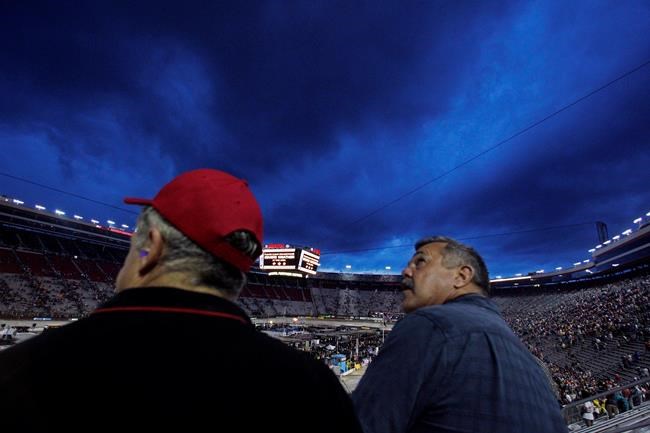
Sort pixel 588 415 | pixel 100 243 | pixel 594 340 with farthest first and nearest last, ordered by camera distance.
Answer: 1. pixel 100 243
2. pixel 594 340
3. pixel 588 415

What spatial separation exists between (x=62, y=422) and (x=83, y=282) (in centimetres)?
5449

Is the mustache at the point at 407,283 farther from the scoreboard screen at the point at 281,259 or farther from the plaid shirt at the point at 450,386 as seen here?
the scoreboard screen at the point at 281,259

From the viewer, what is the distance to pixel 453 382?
165 centimetres

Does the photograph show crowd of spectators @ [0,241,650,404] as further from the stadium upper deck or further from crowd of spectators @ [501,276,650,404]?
the stadium upper deck

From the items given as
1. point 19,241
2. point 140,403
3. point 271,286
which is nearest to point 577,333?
point 140,403

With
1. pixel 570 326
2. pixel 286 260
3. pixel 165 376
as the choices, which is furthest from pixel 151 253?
pixel 286 260

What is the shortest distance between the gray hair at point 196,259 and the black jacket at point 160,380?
23 cm

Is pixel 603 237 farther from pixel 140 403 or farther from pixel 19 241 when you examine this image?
pixel 19 241

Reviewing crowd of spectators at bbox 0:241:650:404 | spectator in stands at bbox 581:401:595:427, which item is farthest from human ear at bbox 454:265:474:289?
crowd of spectators at bbox 0:241:650:404

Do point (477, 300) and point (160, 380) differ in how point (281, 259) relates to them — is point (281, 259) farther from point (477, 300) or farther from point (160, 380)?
point (160, 380)

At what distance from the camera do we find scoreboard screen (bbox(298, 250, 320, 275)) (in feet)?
155

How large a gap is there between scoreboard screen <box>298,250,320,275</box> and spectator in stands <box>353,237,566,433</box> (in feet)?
149

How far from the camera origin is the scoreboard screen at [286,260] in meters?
46.7

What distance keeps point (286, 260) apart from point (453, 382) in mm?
46021
